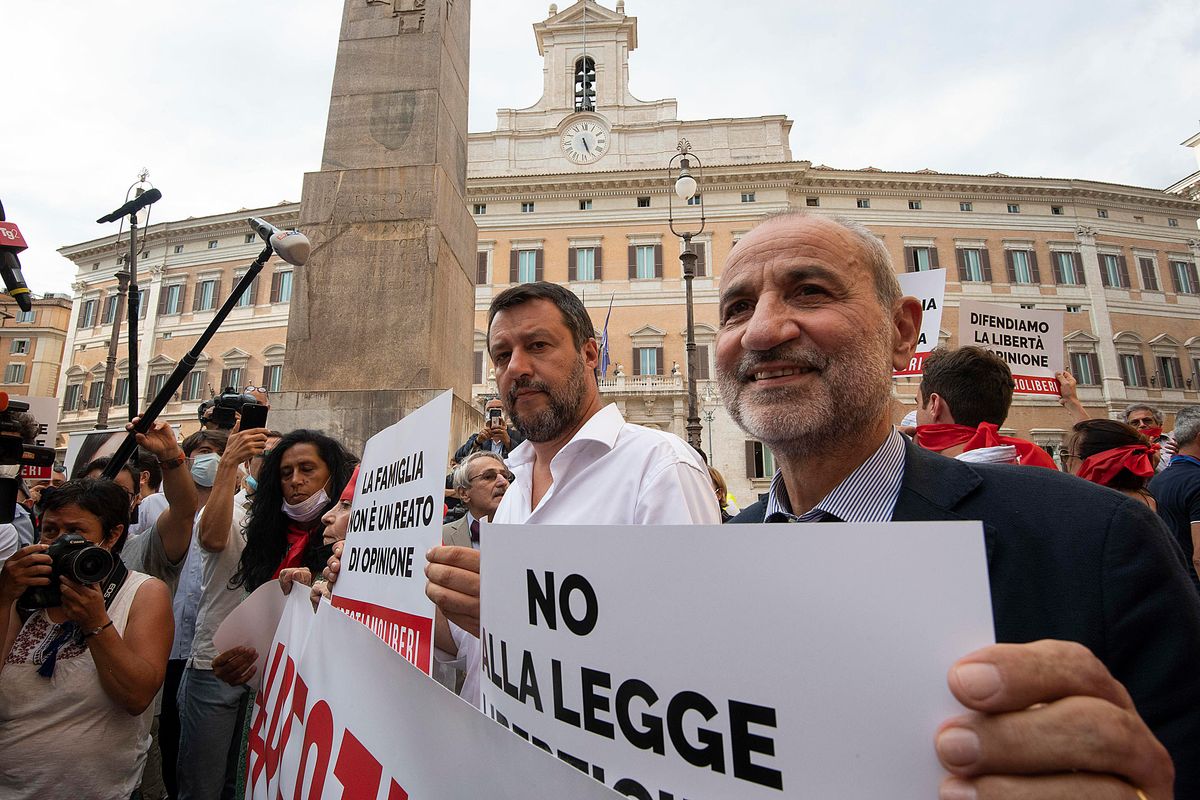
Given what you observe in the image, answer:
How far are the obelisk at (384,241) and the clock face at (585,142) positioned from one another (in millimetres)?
29828

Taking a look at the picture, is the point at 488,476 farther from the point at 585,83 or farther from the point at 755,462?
the point at 585,83

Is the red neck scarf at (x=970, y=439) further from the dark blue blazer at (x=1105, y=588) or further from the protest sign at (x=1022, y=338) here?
the protest sign at (x=1022, y=338)

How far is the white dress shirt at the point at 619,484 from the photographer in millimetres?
1756

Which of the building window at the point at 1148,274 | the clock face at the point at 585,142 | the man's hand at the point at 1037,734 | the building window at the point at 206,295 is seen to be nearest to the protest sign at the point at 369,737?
the man's hand at the point at 1037,734

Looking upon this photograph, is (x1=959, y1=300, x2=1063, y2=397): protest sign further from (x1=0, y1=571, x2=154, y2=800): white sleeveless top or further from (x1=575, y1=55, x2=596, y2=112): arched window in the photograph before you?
(x1=575, y1=55, x2=596, y2=112): arched window

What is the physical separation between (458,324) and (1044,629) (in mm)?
5126

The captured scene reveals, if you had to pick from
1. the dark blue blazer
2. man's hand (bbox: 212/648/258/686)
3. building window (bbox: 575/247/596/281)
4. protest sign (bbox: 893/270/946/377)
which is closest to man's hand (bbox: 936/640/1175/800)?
the dark blue blazer

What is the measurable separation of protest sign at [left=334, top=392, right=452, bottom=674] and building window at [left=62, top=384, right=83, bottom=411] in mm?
43497

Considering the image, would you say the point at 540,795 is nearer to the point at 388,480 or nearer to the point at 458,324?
the point at 388,480

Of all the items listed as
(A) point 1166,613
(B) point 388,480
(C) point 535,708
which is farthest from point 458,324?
(A) point 1166,613

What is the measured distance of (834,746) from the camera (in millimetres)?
657

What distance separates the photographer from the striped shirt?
1.26 meters

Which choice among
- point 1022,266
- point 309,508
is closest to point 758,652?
point 309,508

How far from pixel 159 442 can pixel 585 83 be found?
128ft
